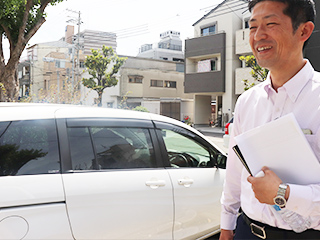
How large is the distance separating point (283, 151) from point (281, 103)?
25cm

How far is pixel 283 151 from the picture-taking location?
109cm

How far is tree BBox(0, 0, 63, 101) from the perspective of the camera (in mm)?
6984

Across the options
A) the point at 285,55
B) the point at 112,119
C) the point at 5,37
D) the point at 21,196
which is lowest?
the point at 21,196

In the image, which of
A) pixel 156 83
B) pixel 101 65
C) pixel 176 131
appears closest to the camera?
pixel 176 131

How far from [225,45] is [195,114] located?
572cm

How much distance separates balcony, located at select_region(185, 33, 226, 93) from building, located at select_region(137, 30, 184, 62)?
14.3 m

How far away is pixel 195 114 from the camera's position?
22.8m

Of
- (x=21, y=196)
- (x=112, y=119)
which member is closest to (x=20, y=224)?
(x=21, y=196)

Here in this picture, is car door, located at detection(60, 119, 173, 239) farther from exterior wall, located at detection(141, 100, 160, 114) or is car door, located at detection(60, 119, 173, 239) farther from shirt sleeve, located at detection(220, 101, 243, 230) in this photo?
exterior wall, located at detection(141, 100, 160, 114)

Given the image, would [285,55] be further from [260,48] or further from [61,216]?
[61,216]

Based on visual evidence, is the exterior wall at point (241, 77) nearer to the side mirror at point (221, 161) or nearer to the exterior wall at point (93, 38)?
the side mirror at point (221, 161)

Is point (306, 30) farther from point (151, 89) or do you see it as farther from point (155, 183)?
point (151, 89)

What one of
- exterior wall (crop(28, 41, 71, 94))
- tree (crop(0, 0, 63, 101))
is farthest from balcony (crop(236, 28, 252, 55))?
exterior wall (crop(28, 41, 71, 94))

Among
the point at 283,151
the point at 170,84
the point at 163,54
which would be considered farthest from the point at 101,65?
the point at 283,151
